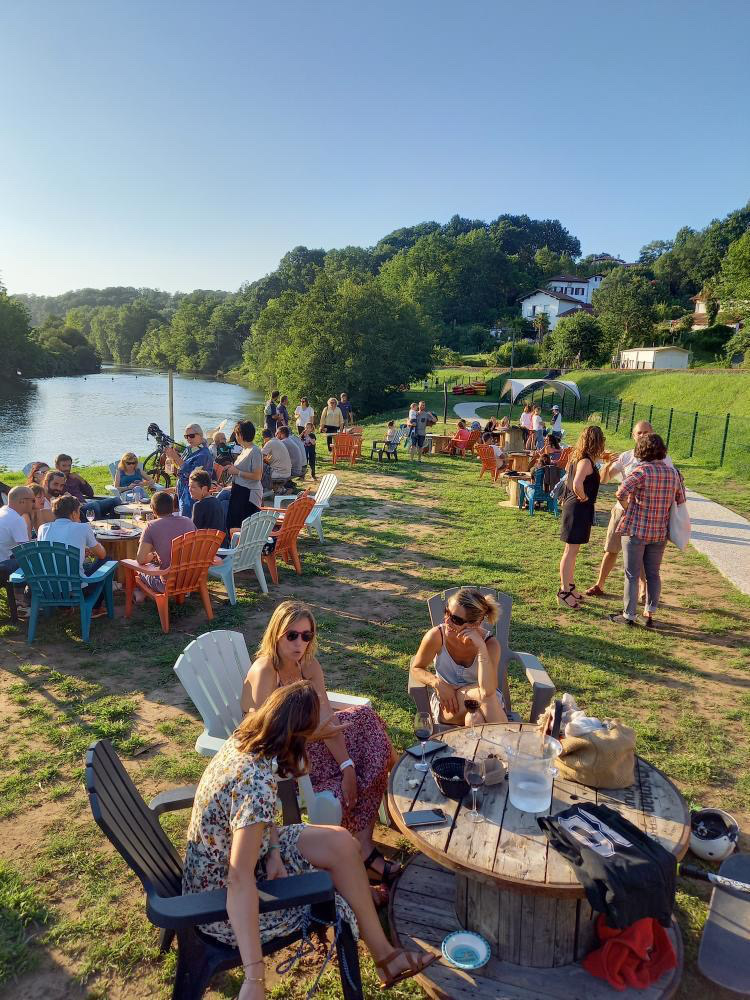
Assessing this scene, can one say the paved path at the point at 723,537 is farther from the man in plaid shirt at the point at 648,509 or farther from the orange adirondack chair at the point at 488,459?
the orange adirondack chair at the point at 488,459

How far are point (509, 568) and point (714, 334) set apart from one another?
4926 centimetres

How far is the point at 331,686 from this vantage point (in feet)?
15.9

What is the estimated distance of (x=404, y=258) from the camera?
8650 centimetres

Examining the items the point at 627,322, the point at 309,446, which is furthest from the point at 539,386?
the point at 627,322

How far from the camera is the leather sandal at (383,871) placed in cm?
293

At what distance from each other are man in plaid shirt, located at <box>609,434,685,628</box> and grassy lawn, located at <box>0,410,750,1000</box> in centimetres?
55

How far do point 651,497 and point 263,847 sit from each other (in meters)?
4.55

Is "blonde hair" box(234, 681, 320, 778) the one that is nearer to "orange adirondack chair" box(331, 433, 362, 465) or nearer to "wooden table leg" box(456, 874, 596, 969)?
"wooden table leg" box(456, 874, 596, 969)

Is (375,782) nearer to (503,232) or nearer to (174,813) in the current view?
(174,813)

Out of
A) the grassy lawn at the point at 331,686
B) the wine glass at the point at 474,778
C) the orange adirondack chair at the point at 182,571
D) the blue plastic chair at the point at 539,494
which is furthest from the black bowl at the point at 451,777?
Result: the blue plastic chair at the point at 539,494

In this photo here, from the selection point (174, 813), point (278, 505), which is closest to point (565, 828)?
point (174, 813)

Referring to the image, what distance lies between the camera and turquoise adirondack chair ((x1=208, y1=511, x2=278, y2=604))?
6336 mm

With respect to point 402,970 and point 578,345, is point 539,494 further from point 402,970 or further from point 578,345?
point 578,345

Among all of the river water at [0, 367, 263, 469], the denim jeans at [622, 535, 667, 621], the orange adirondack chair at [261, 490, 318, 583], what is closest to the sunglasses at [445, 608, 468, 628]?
the denim jeans at [622, 535, 667, 621]
